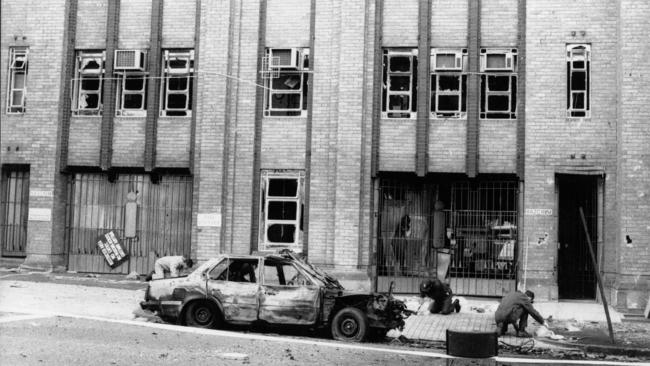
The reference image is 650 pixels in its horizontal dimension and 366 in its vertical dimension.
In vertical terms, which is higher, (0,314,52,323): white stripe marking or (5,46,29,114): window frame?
(5,46,29,114): window frame

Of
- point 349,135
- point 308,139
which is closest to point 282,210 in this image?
point 308,139

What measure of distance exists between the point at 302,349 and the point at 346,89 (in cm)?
854

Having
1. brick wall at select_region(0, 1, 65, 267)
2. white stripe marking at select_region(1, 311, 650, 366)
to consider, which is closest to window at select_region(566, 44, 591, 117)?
white stripe marking at select_region(1, 311, 650, 366)

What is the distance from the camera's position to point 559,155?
17.3m

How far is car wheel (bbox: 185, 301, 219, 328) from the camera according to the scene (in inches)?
506

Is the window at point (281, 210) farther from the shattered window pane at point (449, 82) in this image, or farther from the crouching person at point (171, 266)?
the shattered window pane at point (449, 82)

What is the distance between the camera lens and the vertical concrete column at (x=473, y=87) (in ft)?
58.0

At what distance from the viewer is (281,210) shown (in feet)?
61.1

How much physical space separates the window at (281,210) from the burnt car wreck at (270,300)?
5.37 m

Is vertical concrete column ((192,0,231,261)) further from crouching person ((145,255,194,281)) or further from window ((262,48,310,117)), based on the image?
crouching person ((145,255,194,281))

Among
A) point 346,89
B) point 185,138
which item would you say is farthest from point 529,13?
point 185,138

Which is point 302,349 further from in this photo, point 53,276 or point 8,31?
point 8,31

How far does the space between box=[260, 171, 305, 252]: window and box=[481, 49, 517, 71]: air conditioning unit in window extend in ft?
17.3

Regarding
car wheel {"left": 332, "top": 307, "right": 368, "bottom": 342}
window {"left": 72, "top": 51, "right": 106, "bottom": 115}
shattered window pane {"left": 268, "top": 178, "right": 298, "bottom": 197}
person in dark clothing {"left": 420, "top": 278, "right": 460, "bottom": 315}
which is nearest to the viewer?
car wheel {"left": 332, "top": 307, "right": 368, "bottom": 342}
